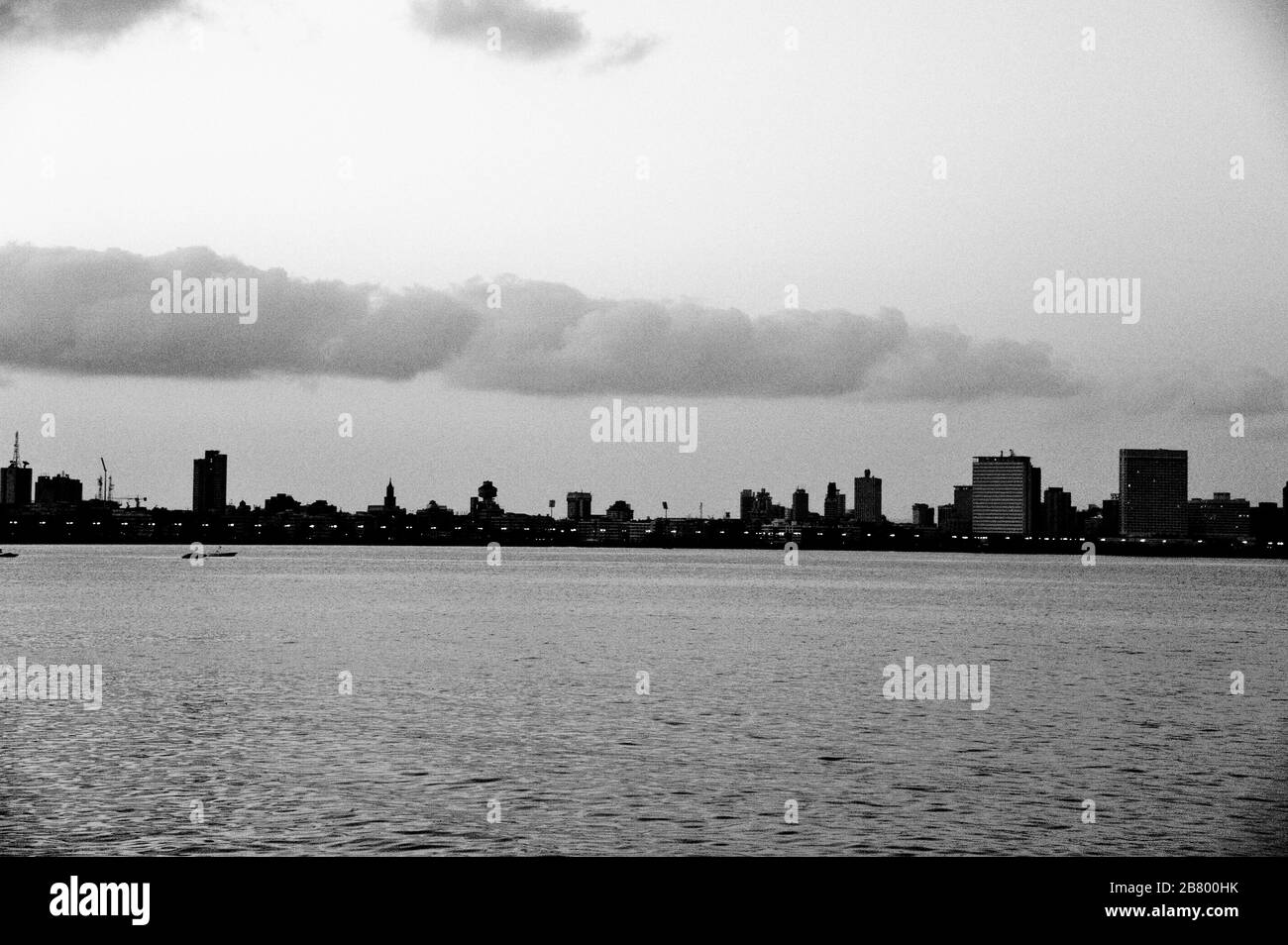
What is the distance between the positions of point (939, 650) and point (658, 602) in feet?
203

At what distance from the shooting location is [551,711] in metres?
49.7

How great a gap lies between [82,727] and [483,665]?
25929 millimetres

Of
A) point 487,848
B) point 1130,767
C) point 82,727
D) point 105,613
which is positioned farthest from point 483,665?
point 105,613

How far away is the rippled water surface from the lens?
28.7m

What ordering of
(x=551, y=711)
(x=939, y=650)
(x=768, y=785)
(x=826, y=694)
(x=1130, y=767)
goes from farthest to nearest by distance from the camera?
(x=939, y=650)
(x=826, y=694)
(x=551, y=711)
(x=1130, y=767)
(x=768, y=785)

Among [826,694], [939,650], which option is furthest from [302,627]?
[826,694]

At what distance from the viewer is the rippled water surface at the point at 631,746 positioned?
28.7 meters

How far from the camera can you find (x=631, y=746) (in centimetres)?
4084
